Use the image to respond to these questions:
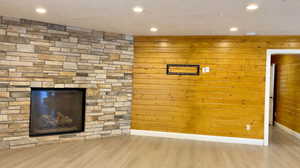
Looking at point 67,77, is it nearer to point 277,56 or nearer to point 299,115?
point 299,115

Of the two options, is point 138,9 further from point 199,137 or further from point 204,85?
point 199,137

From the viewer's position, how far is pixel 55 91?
15.2 ft

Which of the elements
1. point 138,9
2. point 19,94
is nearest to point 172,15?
point 138,9

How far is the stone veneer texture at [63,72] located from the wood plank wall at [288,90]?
14.5ft

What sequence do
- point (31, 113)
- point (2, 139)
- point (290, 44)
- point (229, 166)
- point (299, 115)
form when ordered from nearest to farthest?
1. point (229, 166)
2. point (2, 139)
3. point (31, 113)
4. point (290, 44)
5. point (299, 115)

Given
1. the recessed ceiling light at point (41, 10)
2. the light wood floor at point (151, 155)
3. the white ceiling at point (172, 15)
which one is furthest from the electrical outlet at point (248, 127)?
the recessed ceiling light at point (41, 10)

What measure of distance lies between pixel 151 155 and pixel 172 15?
248 centimetres

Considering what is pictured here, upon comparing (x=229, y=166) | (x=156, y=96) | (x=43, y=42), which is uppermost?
(x=43, y=42)

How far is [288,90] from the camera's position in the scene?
640 centimetres

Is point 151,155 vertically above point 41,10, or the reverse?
point 41,10

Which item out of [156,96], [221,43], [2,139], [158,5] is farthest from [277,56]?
[2,139]

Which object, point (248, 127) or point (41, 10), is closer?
point (41, 10)

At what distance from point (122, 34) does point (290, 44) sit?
376cm

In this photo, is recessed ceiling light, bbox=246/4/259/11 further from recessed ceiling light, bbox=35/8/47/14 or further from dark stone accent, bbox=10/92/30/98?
dark stone accent, bbox=10/92/30/98
